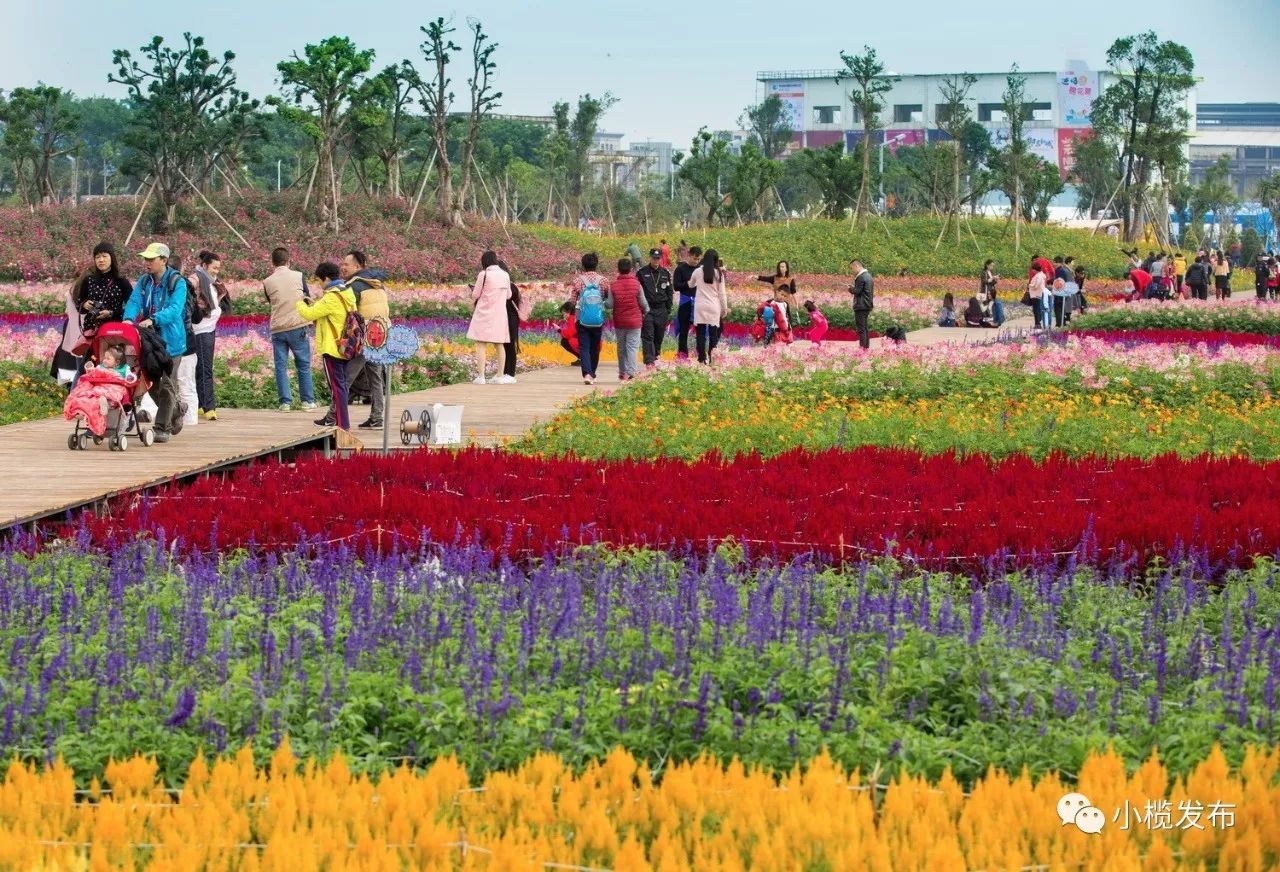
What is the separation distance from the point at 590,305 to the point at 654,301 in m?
2.10

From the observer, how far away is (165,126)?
4412cm

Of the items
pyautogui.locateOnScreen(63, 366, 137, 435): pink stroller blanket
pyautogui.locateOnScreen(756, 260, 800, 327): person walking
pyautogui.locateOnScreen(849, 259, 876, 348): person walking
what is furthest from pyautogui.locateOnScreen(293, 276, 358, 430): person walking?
pyautogui.locateOnScreen(849, 259, 876, 348): person walking

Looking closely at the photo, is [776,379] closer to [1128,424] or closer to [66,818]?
[1128,424]

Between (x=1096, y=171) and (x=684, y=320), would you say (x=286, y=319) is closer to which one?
(x=684, y=320)

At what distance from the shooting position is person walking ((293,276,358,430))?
Result: 14.0 meters

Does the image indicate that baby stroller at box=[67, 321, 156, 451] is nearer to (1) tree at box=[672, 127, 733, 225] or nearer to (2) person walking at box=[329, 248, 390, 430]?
(2) person walking at box=[329, 248, 390, 430]

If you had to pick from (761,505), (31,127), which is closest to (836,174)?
(31,127)

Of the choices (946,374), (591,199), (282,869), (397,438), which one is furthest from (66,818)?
(591,199)

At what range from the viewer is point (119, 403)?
12539 millimetres

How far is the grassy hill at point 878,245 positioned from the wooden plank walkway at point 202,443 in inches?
1317

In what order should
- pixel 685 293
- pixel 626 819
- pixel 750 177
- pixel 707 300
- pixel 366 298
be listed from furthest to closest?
pixel 750 177 → pixel 685 293 → pixel 707 300 → pixel 366 298 → pixel 626 819

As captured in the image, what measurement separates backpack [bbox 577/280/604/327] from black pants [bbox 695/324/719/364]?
1.89 meters

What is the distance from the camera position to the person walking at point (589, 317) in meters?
18.8

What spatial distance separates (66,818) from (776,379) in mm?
12699
